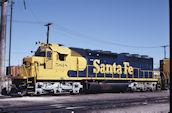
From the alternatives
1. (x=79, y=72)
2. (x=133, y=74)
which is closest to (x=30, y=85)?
(x=79, y=72)

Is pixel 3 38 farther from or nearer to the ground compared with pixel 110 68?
farther from the ground

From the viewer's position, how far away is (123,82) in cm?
2288

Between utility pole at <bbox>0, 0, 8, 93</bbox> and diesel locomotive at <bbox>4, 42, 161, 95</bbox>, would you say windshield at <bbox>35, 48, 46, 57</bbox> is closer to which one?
diesel locomotive at <bbox>4, 42, 161, 95</bbox>

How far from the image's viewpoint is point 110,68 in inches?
862

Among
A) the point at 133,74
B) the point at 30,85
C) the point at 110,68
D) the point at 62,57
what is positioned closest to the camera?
the point at 30,85

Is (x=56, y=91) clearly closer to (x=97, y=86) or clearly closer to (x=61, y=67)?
(x=61, y=67)

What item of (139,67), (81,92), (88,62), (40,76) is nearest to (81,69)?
(88,62)

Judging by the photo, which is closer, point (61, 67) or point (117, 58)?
point (61, 67)

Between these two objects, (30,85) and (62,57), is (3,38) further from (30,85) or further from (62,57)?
(30,85)

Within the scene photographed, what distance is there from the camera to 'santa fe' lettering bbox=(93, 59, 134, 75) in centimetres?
2086

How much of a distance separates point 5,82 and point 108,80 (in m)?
9.26

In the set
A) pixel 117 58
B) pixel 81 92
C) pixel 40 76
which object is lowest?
pixel 81 92

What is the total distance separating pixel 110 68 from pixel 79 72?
3.66 metres

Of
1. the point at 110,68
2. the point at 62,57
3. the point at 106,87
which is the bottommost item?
the point at 106,87
